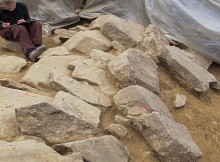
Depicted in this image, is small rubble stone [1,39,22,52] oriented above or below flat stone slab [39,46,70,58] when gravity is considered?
below

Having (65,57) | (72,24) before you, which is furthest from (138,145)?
(72,24)

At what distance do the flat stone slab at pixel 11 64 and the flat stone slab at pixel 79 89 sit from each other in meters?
0.52

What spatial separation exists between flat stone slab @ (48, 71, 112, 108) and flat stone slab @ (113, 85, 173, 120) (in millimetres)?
119

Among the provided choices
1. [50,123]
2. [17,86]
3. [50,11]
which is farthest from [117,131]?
[50,11]

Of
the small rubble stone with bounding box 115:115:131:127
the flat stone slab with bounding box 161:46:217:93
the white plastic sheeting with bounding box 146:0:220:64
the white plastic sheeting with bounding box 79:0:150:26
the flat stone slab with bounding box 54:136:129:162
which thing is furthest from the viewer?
the white plastic sheeting with bounding box 79:0:150:26

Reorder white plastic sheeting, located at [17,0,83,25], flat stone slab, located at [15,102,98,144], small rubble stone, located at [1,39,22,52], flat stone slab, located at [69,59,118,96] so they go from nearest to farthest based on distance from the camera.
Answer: flat stone slab, located at [15,102,98,144]
flat stone slab, located at [69,59,118,96]
small rubble stone, located at [1,39,22,52]
white plastic sheeting, located at [17,0,83,25]

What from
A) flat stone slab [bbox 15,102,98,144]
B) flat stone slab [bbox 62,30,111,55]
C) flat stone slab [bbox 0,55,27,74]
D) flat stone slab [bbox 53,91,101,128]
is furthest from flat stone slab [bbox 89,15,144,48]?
flat stone slab [bbox 15,102,98,144]

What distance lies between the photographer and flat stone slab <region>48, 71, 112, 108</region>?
3.60m

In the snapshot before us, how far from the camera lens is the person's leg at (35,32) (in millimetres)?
4625

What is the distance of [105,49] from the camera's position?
4621mm

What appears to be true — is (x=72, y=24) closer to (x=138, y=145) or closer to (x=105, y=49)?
(x=105, y=49)

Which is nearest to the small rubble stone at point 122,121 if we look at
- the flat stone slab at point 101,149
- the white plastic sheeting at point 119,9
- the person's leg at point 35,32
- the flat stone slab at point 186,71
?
the flat stone slab at point 101,149

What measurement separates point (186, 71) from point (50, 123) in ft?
6.25

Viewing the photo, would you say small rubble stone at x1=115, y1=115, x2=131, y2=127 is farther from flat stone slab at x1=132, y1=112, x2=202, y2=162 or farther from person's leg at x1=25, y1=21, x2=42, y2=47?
person's leg at x1=25, y1=21, x2=42, y2=47
